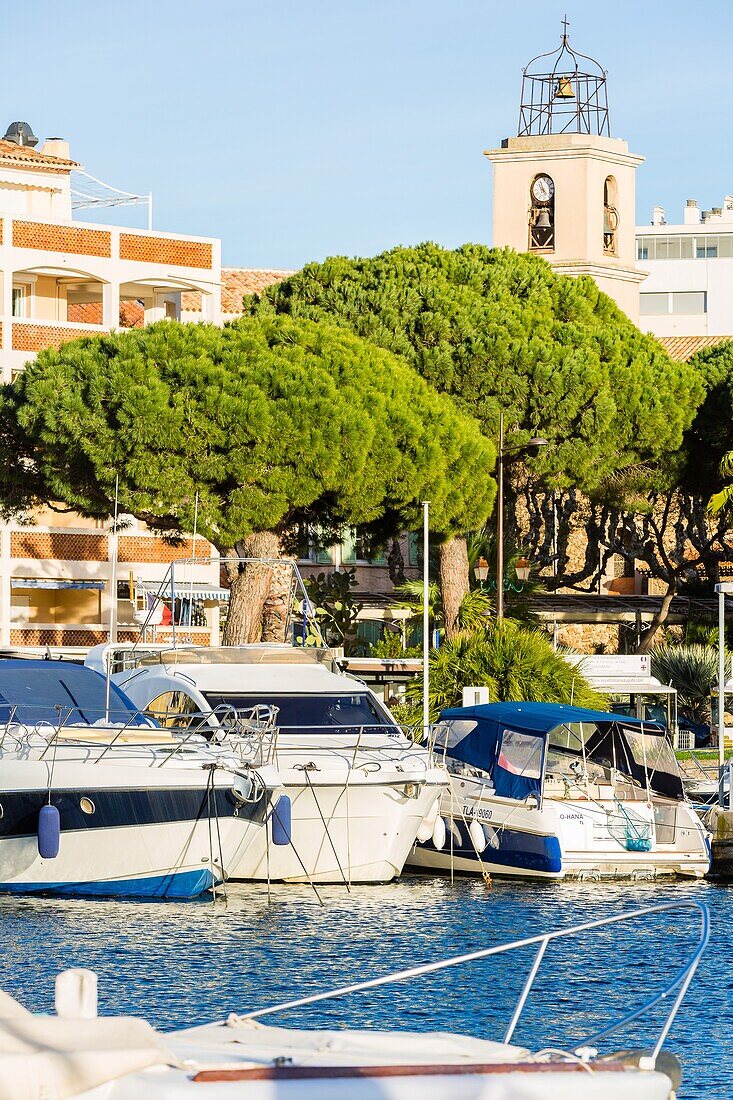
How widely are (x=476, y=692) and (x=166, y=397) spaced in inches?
400

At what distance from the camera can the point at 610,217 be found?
207 ft

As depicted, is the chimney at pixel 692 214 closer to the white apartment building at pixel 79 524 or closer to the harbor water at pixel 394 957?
the white apartment building at pixel 79 524

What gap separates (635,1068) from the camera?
8.53 metres

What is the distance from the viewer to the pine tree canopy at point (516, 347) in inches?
1804

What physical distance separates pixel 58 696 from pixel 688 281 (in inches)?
2839

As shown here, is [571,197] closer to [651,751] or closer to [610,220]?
[610,220]

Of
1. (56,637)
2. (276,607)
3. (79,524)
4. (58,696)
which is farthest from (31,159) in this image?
(58,696)

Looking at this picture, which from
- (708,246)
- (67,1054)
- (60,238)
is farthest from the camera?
(708,246)

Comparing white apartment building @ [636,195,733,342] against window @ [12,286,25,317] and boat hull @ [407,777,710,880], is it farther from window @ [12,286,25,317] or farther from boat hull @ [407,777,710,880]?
boat hull @ [407,777,710,880]

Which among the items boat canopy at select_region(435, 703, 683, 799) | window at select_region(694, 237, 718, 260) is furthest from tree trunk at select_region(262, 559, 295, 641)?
window at select_region(694, 237, 718, 260)

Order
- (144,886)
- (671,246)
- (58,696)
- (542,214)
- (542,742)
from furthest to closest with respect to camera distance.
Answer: (671,246) → (542,214) → (542,742) → (58,696) → (144,886)

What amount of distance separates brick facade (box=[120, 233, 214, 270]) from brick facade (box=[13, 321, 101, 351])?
2.44 m

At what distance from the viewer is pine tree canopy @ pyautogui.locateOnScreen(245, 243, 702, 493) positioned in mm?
45812

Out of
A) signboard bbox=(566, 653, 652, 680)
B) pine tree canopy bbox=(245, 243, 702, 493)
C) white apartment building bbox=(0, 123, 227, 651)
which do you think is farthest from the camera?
pine tree canopy bbox=(245, 243, 702, 493)
